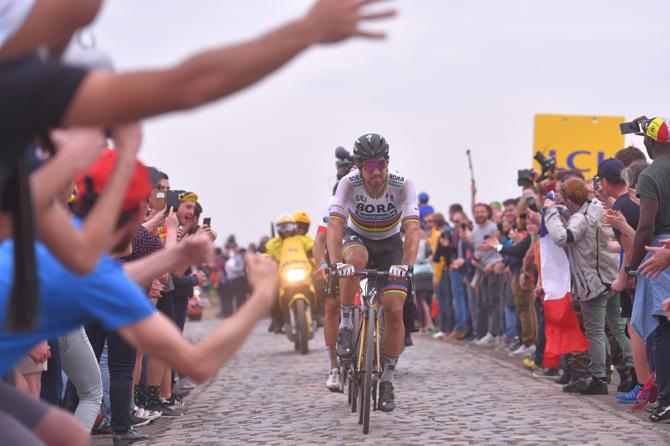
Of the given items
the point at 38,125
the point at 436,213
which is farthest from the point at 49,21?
the point at 436,213

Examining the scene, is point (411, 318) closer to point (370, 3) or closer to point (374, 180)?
point (374, 180)

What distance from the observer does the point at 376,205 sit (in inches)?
440

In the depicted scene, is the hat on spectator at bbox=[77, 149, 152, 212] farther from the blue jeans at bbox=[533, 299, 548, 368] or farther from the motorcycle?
the motorcycle

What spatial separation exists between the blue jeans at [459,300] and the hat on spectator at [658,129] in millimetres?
11852

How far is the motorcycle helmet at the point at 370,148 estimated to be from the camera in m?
10.7

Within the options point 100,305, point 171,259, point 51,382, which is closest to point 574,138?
point 51,382

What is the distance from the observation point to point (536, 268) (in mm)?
15570

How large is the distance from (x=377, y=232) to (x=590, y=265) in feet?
7.64

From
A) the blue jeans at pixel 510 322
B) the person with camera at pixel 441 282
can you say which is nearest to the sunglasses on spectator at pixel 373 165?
the blue jeans at pixel 510 322

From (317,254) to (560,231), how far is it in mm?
2415

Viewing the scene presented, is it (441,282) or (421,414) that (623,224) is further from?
(441,282)

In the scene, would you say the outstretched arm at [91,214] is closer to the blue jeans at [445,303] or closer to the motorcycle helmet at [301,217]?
the motorcycle helmet at [301,217]

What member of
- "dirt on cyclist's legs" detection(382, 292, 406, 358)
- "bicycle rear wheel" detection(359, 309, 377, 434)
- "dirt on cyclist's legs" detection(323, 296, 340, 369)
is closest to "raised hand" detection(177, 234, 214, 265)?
"bicycle rear wheel" detection(359, 309, 377, 434)

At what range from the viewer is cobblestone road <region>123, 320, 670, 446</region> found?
903 cm
